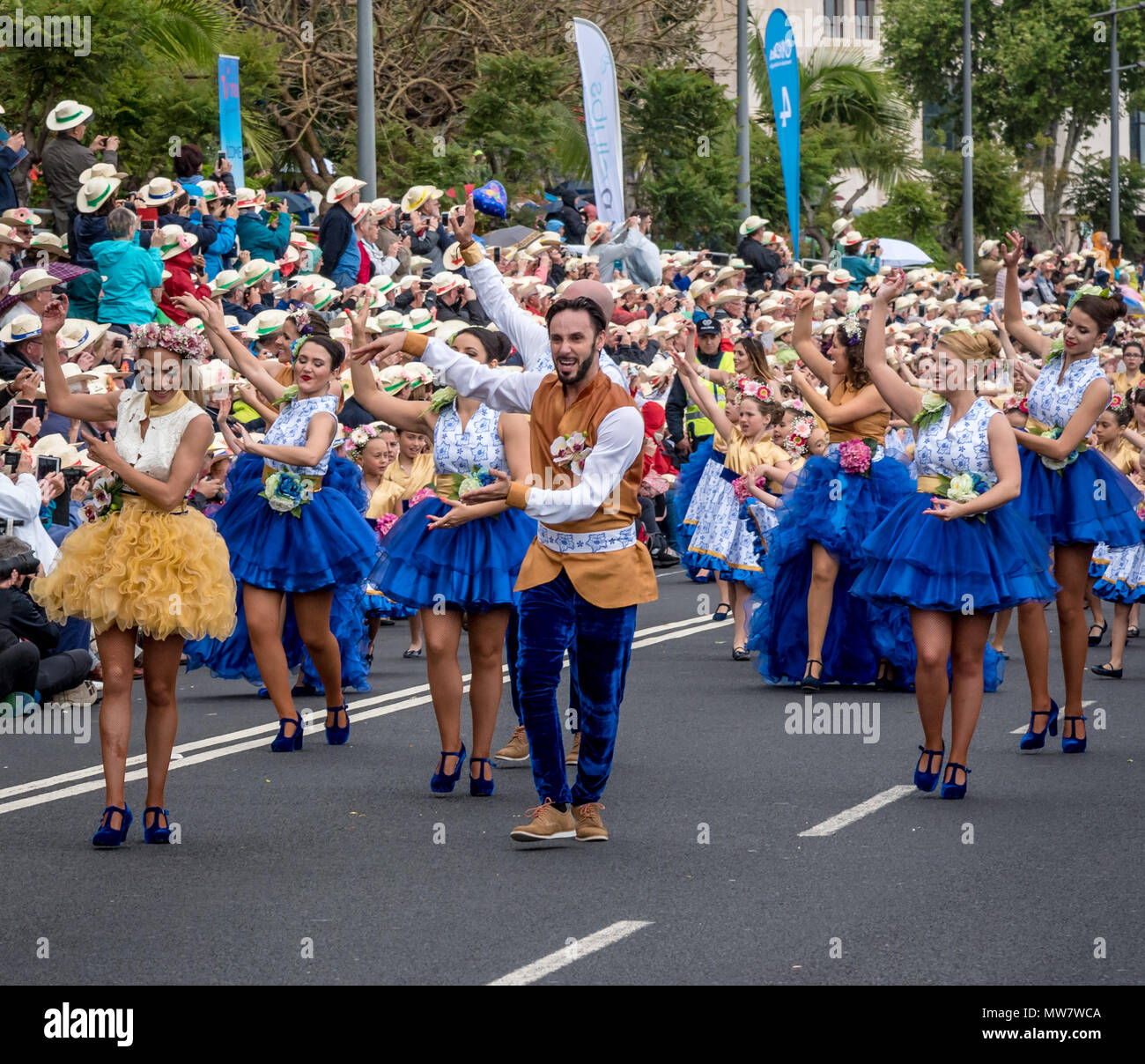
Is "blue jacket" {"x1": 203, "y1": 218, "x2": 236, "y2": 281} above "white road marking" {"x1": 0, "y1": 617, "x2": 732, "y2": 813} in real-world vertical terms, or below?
above

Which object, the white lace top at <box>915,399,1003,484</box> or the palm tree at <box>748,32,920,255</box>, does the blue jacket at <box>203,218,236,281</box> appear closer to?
the white lace top at <box>915,399,1003,484</box>

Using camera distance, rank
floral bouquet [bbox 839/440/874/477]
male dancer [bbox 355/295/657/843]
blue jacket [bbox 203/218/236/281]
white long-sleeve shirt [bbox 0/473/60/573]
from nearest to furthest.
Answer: male dancer [bbox 355/295/657/843] < white long-sleeve shirt [bbox 0/473/60/573] < floral bouquet [bbox 839/440/874/477] < blue jacket [bbox 203/218/236/281]

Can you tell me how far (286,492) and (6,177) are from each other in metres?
7.47

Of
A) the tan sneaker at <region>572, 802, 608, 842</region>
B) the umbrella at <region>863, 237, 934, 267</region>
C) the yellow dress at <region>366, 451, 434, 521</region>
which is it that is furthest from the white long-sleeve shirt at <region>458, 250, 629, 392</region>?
the umbrella at <region>863, 237, 934, 267</region>

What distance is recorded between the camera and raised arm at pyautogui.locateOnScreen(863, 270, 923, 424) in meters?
8.30

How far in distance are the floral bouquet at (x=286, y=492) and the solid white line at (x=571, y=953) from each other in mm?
4053

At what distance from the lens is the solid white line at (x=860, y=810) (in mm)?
7875

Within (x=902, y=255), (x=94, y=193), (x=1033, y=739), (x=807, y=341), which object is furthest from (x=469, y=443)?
(x=902, y=255)

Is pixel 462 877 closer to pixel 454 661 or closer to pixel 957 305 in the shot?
pixel 454 661

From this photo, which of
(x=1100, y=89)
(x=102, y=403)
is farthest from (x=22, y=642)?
(x=1100, y=89)

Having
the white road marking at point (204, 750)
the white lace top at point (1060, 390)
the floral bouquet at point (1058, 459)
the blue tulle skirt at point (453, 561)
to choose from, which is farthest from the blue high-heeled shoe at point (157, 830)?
the white lace top at point (1060, 390)

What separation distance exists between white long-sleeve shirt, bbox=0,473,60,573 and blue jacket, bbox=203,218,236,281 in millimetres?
6468
